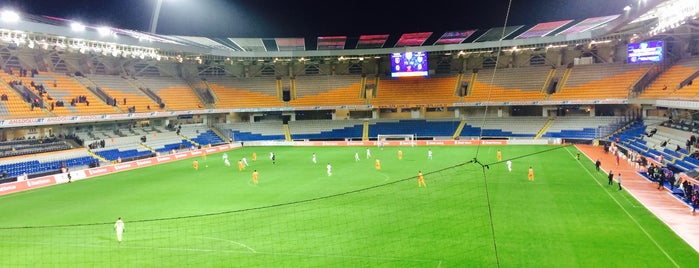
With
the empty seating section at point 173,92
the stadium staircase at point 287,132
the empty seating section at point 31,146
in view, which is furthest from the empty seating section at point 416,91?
the empty seating section at point 31,146

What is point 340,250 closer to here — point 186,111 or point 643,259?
point 643,259

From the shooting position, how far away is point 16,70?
152 ft

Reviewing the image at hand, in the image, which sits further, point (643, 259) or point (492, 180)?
point (492, 180)

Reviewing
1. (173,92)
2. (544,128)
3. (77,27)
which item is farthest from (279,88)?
(544,128)

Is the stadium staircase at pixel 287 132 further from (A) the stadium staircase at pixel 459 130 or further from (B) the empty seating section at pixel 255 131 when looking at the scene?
A: (A) the stadium staircase at pixel 459 130

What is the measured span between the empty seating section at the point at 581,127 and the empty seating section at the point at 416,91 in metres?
12.8

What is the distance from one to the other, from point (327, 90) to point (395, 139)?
13.5 m

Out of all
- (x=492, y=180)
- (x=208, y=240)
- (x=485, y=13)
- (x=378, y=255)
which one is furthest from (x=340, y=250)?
(x=485, y=13)

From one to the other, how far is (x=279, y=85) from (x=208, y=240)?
51.6 meters

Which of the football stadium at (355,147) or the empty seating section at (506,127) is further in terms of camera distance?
the empty seating section at (506,127)

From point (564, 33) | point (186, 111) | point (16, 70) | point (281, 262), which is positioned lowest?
point (281, 262)

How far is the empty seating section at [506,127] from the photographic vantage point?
182ft

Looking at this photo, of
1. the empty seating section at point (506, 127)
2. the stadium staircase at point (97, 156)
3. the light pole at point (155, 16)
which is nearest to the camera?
the stadium staircase at point (97, 156)

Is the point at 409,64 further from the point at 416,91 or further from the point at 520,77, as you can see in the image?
the point at 520,77
